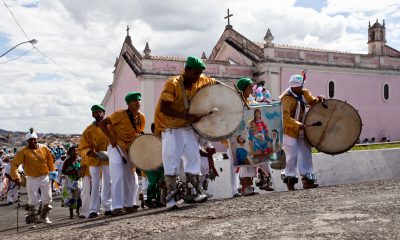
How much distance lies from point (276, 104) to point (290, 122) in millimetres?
393

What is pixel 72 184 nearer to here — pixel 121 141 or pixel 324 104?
pixel 121 141

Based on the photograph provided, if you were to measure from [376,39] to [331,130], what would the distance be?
32.6 meters

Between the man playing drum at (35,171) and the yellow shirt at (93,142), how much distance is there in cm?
118

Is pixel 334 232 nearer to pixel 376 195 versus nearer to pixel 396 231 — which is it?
pixel 396 231

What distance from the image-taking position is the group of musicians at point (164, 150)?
19.4ft

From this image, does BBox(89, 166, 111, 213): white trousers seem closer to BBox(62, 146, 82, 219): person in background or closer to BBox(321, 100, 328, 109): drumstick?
BBox(62, 146, 82, 219): person in background

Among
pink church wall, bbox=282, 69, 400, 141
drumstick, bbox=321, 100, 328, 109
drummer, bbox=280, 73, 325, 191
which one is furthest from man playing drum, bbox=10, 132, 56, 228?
pink church wall, bbox=282, 69, 400, 141

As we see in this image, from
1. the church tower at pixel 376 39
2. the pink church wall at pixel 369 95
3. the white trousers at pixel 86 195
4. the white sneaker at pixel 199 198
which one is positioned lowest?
the white trousers at pixel 86 195

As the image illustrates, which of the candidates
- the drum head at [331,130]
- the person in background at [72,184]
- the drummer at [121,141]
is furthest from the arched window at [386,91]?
the drummer at [121,141]

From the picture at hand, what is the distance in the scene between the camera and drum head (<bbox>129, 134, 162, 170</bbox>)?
7.12m

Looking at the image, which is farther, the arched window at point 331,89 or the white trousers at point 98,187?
the arched window at point 331,89

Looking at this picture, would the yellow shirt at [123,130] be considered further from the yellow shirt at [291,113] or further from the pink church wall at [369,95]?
the pink church wall at [369,95]

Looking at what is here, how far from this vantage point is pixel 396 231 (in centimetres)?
347

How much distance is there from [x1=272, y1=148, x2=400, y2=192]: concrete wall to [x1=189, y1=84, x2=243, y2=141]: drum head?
14.3 feet
